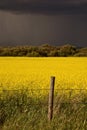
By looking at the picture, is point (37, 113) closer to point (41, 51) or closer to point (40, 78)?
point (40, 78)

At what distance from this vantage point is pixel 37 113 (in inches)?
378

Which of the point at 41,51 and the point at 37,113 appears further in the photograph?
the point at 41,51

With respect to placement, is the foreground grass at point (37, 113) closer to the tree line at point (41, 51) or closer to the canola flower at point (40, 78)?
the canola flower at point (40, 78)

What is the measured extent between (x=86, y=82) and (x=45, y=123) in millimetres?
6767

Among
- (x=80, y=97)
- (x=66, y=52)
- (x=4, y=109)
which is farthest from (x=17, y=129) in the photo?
(x=66, y=52)

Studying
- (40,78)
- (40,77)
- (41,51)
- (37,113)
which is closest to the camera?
(37,113)

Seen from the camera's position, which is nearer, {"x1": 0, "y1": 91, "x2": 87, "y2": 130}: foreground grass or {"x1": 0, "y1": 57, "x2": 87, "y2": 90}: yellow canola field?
{"x1": 0, "y1": 91, "x2": 87, "y2": 130}: foreground grass

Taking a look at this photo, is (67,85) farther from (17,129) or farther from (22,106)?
(17,129)

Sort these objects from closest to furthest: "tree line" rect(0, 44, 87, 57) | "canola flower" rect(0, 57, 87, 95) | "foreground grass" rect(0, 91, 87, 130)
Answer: "foreground grass" rect(0, 91, 87, 130) < "canola flower" rect(0, 57, 87, 95) < "tree line" rect(0, 44, 87, 57)

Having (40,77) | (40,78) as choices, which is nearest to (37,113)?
(40,78)

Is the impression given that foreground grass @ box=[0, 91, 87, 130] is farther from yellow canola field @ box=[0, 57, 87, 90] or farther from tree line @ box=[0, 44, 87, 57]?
tree line @ box=[0, 44, 87, 57]

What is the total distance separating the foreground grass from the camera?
29.1ft

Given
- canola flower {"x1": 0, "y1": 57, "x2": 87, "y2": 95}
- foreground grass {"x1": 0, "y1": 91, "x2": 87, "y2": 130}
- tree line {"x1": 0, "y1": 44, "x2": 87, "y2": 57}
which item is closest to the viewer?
foreground grass {"x1": 0, "y1": 91, "x2": 87, "y2": 130}

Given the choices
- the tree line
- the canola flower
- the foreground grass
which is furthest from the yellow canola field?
the tree line
